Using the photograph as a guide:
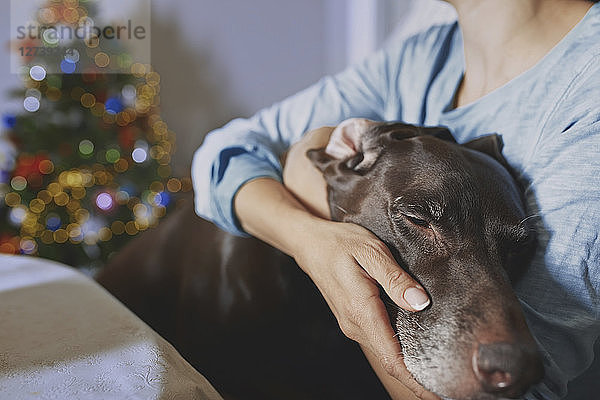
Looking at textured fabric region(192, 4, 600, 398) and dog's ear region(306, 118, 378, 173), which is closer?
textured fabric region(192, 4, 600, 398)

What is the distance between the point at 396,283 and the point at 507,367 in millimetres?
177

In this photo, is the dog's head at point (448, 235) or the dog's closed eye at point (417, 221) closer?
the dog's head at point (448, 235)

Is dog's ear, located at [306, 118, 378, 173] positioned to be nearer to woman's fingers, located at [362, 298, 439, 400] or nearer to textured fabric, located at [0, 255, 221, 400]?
woman's fingers, located at [362, 298, 439, 400]

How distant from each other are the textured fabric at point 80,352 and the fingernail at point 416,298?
11.2 inches

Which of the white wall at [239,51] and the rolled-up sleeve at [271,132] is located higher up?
the rolled-up sleeve at [271,132]

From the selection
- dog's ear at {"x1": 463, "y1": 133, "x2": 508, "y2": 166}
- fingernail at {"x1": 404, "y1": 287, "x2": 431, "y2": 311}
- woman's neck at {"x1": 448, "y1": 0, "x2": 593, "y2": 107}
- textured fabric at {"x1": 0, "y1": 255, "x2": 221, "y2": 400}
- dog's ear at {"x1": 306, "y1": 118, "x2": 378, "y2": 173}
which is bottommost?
textured fabric at {"x1": 0, "y1": 255, "x2": 221, "y2": 400}

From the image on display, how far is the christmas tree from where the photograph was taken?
120 inches

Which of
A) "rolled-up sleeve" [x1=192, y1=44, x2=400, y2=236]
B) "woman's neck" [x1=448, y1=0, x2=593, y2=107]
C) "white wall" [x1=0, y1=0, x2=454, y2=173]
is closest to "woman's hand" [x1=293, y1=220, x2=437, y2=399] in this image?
"rolled-up sleeve" [x1=192, y1=44, x2=400, y2=236]

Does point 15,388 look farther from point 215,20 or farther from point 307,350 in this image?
point 215,20

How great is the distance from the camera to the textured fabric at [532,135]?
88cm

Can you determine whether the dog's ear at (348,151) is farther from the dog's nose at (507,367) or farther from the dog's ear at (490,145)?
the dog's nose at (507,367)

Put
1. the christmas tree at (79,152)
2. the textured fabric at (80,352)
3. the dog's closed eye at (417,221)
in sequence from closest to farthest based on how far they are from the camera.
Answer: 1. the textured fabric at (80,352)
2. the dog's closed eye at (417,221)
3. the christmas tree at (79,152)

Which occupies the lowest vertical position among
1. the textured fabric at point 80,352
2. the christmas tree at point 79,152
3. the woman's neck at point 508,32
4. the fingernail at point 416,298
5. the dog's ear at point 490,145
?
the christmas tree at point 79,152

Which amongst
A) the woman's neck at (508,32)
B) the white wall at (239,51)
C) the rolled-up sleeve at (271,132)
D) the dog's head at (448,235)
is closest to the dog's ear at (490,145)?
the dog's head at (448,235)
